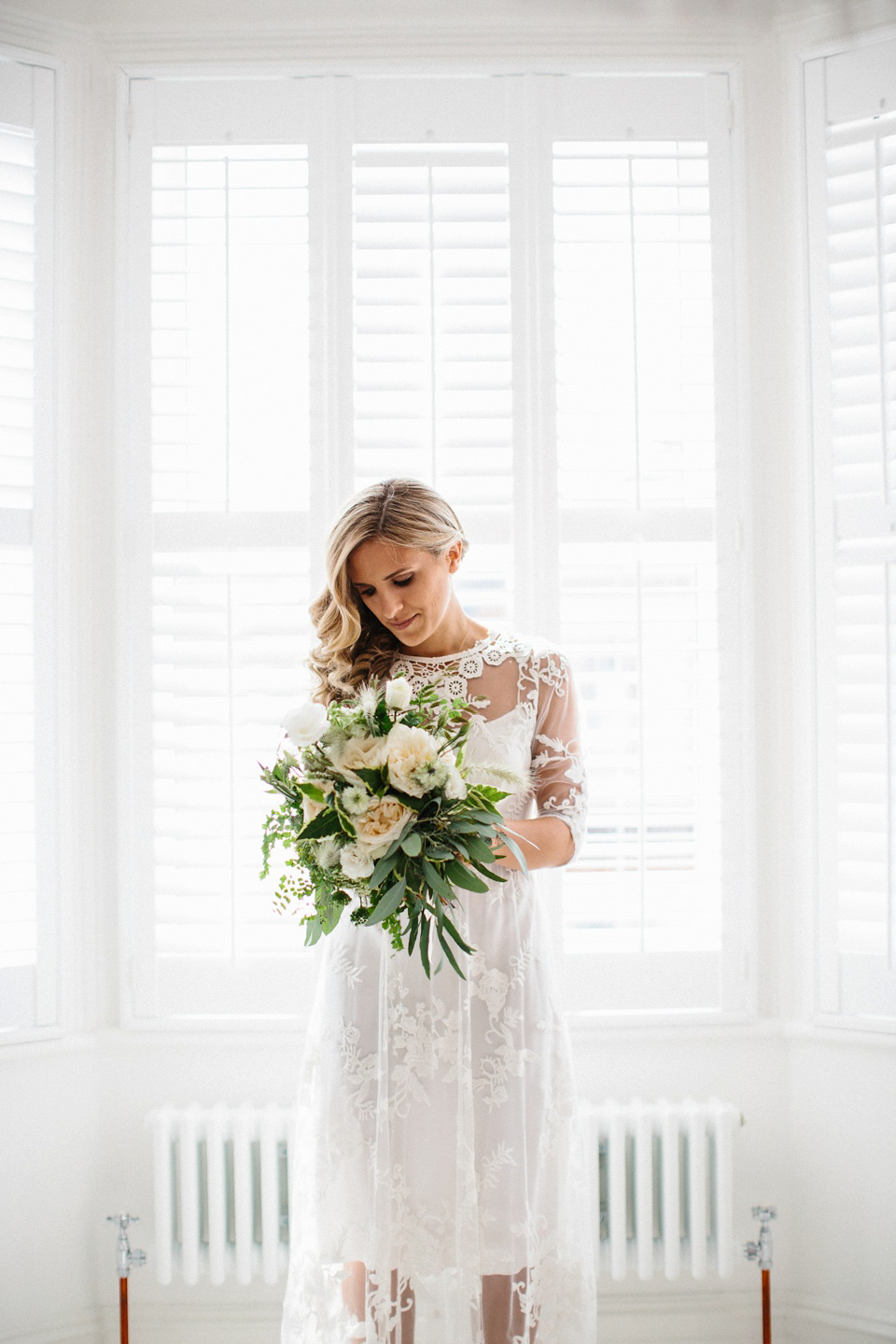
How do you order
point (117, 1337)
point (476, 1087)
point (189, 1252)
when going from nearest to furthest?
point (476, 1087), point (189, 1252), point (117, 1337)

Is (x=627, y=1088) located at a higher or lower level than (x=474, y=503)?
lower

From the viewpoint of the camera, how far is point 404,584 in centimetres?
180

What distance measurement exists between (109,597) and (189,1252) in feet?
5.17

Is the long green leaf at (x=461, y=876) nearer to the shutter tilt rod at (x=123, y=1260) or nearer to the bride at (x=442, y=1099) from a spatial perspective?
the bride at (x=442, y=1099)

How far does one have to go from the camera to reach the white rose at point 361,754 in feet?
4.86

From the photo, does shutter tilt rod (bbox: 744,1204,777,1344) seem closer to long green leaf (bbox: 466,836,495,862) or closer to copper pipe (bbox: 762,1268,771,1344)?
copper pipe (bbox: 762,1268,771,1344)

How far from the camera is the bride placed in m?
1.70

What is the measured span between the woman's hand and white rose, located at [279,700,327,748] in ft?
1.29

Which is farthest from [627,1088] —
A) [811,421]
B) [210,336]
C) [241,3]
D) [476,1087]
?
[241,3]

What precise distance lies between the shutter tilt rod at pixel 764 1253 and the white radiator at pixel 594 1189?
6 cm

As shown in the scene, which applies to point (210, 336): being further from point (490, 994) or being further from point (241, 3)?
point (490, 994)

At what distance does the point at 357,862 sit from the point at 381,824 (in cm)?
→ 7

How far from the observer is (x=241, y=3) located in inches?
95.2

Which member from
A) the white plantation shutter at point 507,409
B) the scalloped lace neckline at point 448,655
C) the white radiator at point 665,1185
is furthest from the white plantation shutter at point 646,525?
the scalloped lace neckline at point 448,655
